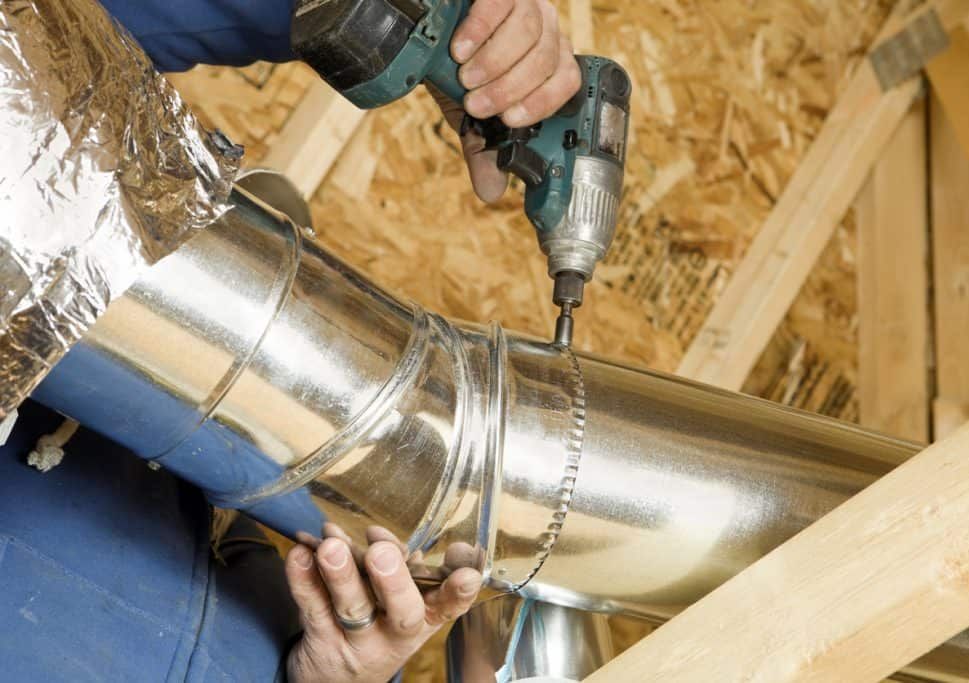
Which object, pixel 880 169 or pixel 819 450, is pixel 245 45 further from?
pixel 880 169

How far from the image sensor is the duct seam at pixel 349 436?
816 mm

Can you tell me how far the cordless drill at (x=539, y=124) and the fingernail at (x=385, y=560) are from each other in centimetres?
26

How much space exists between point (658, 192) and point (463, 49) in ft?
3.51

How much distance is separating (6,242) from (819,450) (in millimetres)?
700

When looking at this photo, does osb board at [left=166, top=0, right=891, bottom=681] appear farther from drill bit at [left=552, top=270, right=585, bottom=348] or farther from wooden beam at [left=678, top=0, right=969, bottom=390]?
drill bit at [left=552, top=270, right=585, bottom=348]

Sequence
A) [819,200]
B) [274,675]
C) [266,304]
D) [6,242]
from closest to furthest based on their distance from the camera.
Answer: [6,242] < [266,304] < [274,675] < [819,200]

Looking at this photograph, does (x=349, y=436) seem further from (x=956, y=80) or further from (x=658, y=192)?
(x=956, y=80)

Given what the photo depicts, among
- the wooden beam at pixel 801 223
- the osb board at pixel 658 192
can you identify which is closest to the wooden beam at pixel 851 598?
the osb board at pixel 658 192

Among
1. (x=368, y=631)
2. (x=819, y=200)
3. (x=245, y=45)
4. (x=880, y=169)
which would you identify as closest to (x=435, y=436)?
(x=368, y=631)

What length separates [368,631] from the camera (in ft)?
3.03

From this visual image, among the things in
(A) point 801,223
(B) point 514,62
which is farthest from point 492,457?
(A) point 801,223

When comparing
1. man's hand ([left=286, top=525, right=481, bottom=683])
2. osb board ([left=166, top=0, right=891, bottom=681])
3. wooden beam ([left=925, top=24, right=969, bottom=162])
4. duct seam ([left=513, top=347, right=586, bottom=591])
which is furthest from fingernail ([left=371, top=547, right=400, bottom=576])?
wooden beam ([left=925, top=24, right=969, bottom=162])

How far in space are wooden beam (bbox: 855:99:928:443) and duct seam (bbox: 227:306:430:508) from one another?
1486 mm

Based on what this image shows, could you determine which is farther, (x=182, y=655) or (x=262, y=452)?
(x=182, y=655)
